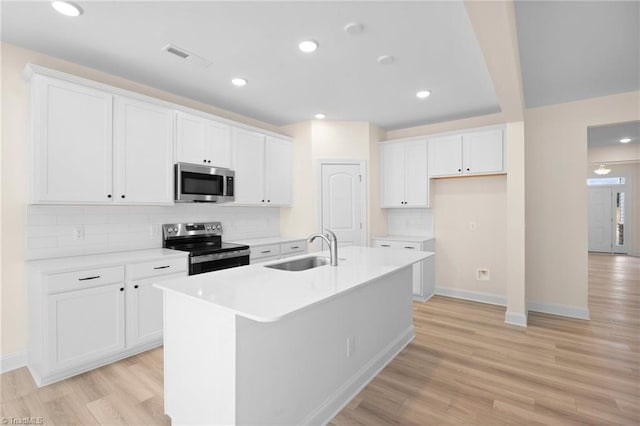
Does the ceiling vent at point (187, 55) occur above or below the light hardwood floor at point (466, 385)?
above

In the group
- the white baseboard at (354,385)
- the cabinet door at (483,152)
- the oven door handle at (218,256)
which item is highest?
the cabinet door at (483,152)

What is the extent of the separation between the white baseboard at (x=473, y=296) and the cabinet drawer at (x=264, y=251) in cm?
257

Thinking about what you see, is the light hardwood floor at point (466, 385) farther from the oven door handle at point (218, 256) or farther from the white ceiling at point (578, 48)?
the white ceiling at point (578, 48)

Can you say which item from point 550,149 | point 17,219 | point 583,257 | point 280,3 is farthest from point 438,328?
point 17,219

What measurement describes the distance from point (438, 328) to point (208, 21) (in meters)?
3.56

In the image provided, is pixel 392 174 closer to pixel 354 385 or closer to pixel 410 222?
pixel 410 222

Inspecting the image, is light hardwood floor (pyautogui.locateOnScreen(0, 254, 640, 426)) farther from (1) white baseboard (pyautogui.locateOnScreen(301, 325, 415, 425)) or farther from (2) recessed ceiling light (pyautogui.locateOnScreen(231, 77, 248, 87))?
(2) recessed ceiling light (pyautogui.locateOnScreen(231, 77, 248, 87))

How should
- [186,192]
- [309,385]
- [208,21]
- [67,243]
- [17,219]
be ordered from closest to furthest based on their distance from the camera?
[309,385] < [208,21] < [17,219] < [67,243] < [186,192]

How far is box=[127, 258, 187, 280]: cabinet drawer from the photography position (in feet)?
9.05

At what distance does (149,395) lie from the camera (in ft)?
7.29

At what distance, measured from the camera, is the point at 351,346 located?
7.34 ft

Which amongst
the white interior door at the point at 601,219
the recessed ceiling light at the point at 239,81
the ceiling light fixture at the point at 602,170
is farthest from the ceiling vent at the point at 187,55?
the white interior door at the point at 601,219

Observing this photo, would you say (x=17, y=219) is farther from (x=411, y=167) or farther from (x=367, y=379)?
(x=411, y=167)

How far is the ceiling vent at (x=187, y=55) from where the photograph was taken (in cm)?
256
